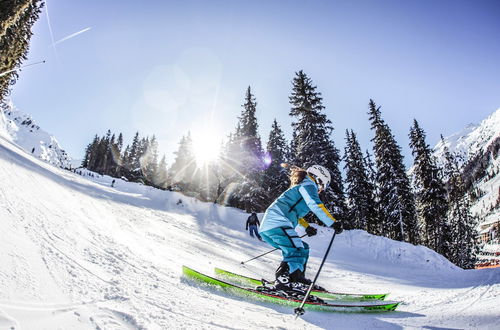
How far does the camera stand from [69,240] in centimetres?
413

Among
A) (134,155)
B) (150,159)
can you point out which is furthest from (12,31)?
(134,155)

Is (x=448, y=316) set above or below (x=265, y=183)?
below

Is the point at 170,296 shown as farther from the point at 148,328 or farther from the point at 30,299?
the point at 30,299

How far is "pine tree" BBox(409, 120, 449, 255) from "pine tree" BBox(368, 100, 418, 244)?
1670 millimetres

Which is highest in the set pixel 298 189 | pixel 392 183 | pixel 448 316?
pixel 392 183

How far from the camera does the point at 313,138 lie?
22484 mm

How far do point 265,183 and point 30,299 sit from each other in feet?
87.6

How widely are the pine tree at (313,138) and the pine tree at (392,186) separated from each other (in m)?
6.43

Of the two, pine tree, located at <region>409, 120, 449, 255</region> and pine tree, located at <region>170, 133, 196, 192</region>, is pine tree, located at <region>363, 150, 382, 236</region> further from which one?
pine tree, located at <region>170, 133, 196, 192</region>

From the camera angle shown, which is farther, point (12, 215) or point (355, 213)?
point (355, 213)

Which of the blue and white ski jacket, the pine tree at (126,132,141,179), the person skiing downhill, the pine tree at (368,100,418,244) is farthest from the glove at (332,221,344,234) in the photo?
the pine tree at (126,132,141,179)

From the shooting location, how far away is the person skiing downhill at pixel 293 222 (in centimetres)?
408

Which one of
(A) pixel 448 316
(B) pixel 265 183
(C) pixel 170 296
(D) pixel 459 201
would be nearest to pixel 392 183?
(B) pixel 265 183

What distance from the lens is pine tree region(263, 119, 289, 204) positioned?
95.9 ft
